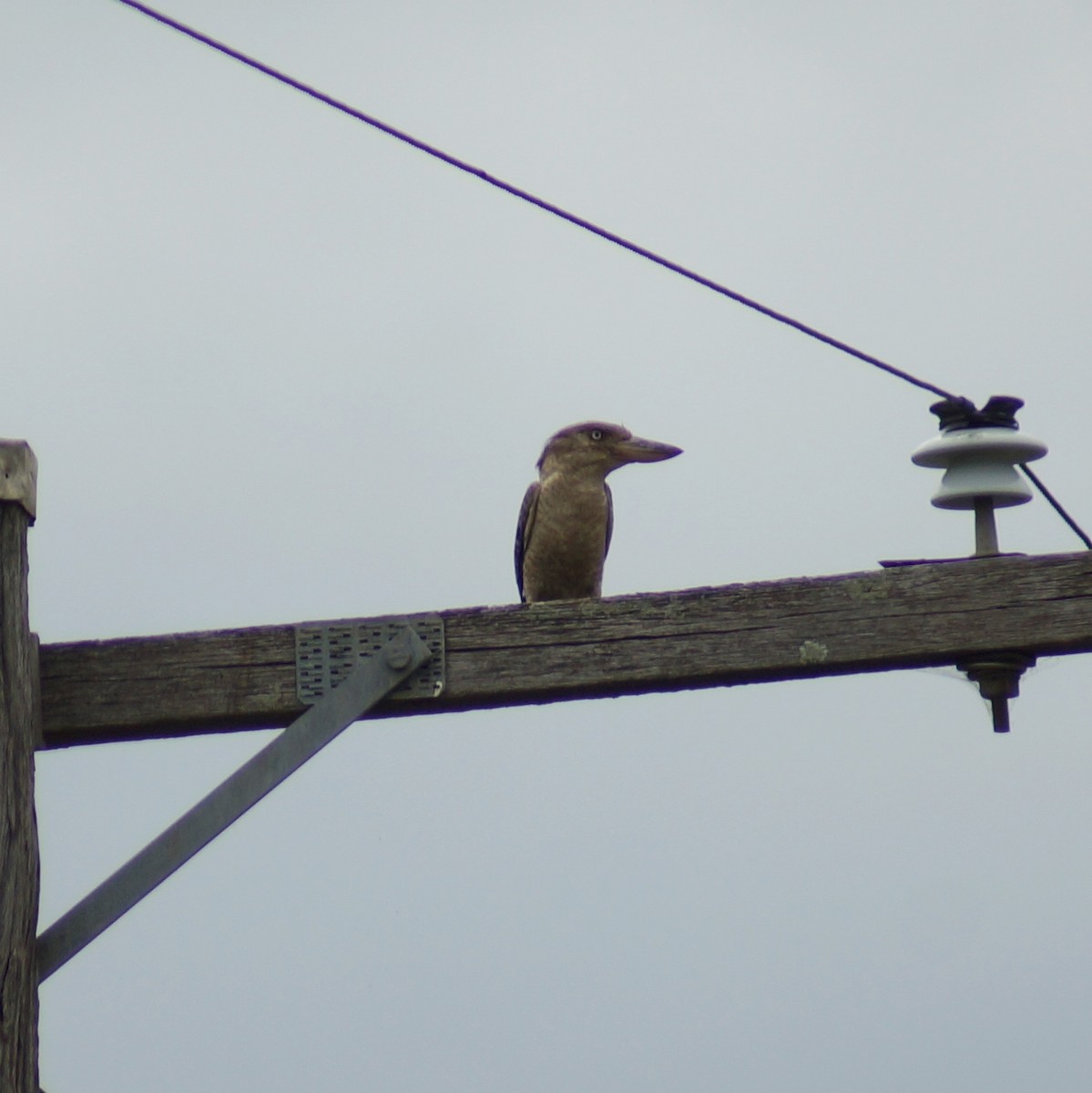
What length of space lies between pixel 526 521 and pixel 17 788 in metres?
2.85

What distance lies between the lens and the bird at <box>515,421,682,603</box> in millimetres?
5402

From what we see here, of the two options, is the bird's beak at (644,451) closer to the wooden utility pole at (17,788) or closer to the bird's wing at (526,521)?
the bird's wing at (526,521)

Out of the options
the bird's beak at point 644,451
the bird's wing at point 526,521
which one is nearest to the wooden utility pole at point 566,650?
the bird's beak at point 644,451

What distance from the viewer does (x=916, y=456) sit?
392 cm

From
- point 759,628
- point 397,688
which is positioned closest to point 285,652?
point 397,688

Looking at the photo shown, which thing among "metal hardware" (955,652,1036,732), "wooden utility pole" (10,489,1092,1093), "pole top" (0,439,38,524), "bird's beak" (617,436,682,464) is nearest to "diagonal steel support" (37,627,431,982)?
"wooden utility pole" (10,489,1092,1093)

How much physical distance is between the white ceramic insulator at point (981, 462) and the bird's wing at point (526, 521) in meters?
2.10

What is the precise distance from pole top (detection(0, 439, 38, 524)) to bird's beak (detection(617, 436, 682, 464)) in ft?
7.63

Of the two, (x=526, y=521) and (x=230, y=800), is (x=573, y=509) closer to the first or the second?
(x=526, y=521)

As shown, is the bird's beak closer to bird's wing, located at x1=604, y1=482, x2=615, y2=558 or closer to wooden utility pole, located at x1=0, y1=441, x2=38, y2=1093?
bird's wing, located at x1=604, y1=482, x2=615, y2=558

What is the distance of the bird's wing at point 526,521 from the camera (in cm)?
580

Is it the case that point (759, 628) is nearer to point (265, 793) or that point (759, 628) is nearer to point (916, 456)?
point (916, 456)

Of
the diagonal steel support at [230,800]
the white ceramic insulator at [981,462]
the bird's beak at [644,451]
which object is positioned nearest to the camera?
the diagonal steel support at [230,800]

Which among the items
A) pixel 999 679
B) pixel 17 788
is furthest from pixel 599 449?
pixel 17 788
